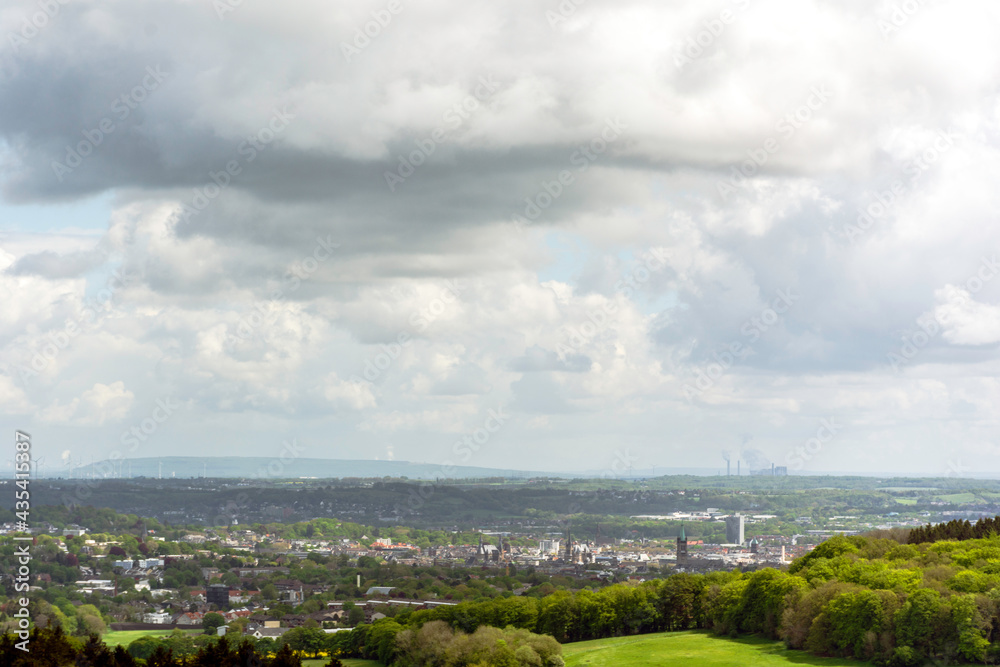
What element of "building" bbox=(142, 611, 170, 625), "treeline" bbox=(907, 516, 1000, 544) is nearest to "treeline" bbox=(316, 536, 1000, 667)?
"treeline" bbox=(907, 516, 1000, 544)

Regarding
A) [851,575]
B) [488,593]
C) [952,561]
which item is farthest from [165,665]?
[488,593]

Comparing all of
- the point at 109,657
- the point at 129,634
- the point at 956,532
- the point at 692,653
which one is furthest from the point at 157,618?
the point at 109,657

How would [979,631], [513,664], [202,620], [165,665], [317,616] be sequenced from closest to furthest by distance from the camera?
[165,665]
[979,631]
[513,664]
[317,616]
[202,620]

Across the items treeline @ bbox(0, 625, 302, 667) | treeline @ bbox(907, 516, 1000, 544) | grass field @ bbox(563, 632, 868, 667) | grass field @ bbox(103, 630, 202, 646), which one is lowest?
grass field @ bbox(103, 630, 202, 646)

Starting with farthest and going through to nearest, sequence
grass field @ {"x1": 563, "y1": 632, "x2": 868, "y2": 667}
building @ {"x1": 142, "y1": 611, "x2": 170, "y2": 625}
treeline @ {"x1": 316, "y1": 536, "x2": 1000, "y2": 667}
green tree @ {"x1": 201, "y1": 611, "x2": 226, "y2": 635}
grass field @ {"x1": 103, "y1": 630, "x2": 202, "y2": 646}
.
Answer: building @ {"x1": 142, "y1": 611, "x2": 170, "y2": 625} → green tree @ {"x1": 201, "y1": 611, "x2": 226, "y2": 635} → grass field @ {"x1": 103, "y1": 630, "x2": 202, "y2": 646} → grass field @ {"x1": 563, "y1": 632, "x2": 868, "y2": 667} → treeline @ {"x1": 316, "y1": 536, "x2": 1000, "y2": 667}

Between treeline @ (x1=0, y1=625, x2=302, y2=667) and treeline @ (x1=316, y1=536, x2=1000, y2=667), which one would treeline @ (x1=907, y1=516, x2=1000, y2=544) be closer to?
treeline @ (x1=316, y1=536, x2=1000, y2=667)

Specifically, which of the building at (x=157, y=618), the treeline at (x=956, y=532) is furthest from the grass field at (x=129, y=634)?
the treeline at (x=956, y=532)

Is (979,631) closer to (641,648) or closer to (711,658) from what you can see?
(711,658)
